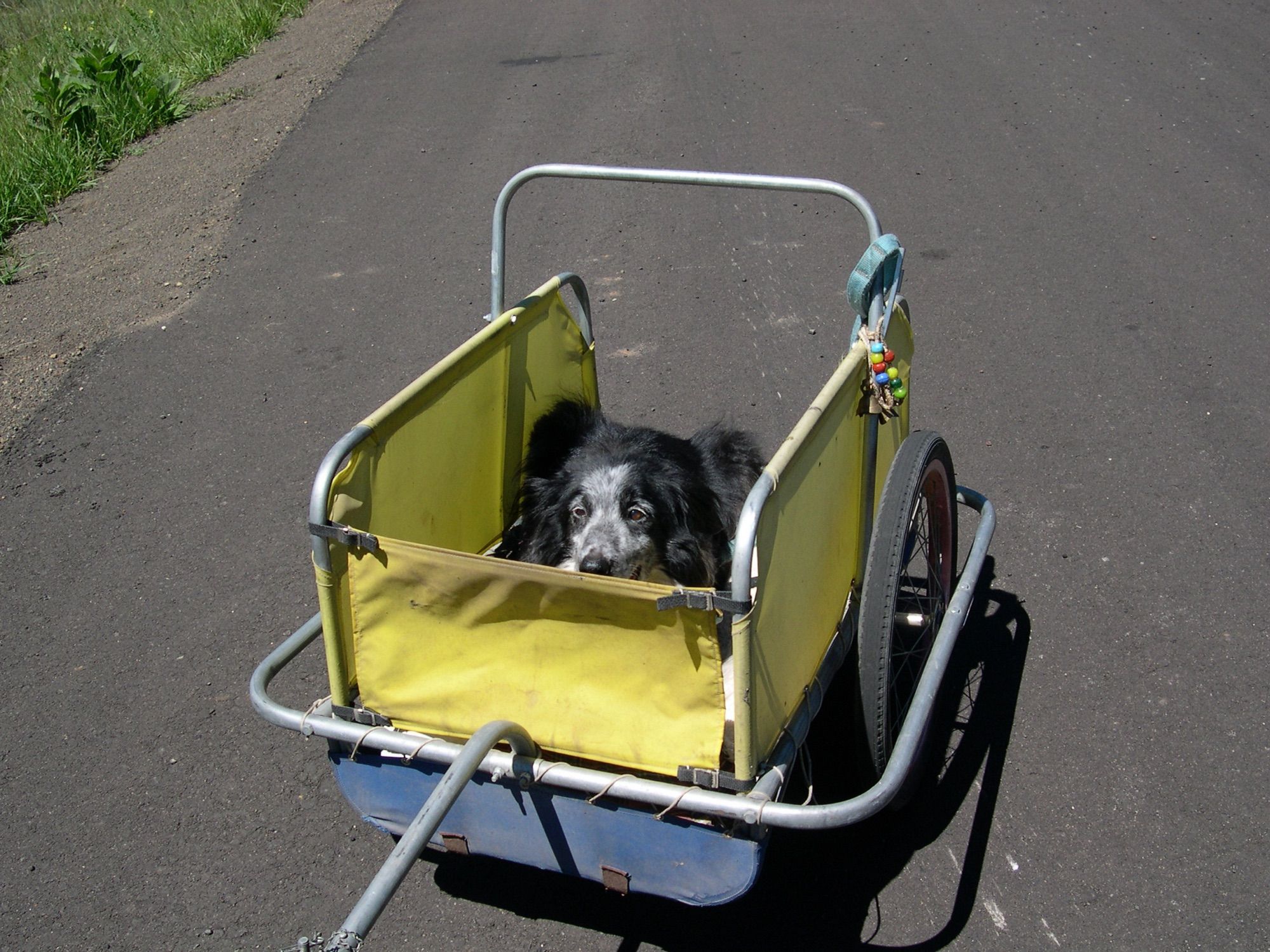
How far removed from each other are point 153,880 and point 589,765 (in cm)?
146

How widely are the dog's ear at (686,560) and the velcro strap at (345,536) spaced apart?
1140 millimetres

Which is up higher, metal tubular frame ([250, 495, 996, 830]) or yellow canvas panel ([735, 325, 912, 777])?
yellow canvas panel ([735, 325, 912, 777])

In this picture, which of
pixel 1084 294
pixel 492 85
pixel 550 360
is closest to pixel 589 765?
pixel 550 360

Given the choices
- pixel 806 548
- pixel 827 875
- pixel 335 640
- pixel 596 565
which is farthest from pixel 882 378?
pixel 335 640

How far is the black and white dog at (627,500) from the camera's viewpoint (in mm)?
3469

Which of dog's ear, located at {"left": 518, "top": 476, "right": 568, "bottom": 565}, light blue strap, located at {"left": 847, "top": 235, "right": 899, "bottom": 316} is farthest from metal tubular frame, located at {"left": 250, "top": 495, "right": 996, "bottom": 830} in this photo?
light blue strap, located at {"left": 847, "top": 235, "right": 899, "bottom": 316}

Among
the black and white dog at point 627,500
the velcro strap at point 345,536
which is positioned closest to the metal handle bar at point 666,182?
the black and white dog at point 627,500

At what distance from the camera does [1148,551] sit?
4.37m

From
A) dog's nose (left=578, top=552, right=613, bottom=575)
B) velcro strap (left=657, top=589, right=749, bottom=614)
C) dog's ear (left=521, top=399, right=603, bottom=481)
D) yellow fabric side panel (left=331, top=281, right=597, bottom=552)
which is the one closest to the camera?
velcro strap (left=657, top=589, right=749, bottom=614)

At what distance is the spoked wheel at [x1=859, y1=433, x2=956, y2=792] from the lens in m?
2.96

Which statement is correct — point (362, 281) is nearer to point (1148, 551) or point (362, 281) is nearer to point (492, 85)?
point (492, 85)

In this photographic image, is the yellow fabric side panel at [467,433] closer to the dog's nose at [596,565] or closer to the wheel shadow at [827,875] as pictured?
the dog's nose at [596,565]

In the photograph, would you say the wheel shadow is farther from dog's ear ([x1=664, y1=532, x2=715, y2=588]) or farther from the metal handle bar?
the metal handle bar

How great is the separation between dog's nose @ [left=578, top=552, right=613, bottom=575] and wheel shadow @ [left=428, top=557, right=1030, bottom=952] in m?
0.82
